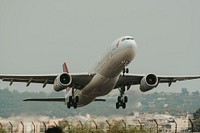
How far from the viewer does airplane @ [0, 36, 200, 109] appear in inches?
1880

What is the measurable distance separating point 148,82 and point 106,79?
5.63m

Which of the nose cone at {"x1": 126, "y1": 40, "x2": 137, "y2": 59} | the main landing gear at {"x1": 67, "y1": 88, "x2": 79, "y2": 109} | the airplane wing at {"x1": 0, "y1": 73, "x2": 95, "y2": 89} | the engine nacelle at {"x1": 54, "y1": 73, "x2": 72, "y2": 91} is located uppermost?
the nose cone at {"x1": 126, "y1": 40, "x2": 137, "y2": 59}

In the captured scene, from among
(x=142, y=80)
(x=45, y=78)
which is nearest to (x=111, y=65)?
(x=142, y=80)

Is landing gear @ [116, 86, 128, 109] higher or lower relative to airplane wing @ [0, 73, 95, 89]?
lower

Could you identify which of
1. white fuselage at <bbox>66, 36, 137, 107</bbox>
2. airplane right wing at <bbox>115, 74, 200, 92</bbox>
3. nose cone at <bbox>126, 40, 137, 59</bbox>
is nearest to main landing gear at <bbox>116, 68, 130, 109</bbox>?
airplane right wing at <bbox>115, 74, 200, 92</bbox>

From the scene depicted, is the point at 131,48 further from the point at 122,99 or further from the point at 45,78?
the point at 45,78

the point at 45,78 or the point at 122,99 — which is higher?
the point at 45,78

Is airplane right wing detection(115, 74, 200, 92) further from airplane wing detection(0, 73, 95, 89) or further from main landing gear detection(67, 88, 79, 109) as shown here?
main landing gear detection(67, 88, 79, 109)

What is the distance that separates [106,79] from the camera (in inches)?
1939

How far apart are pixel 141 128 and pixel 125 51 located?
9.42 meters

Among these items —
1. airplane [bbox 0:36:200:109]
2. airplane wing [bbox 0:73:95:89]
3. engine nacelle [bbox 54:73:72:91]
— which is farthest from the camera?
airplane wing [bbox 0:73:95:89]

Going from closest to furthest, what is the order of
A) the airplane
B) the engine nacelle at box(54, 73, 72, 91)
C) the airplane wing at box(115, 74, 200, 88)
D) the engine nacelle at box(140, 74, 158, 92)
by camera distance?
the airplane, the engine nacelle at box(54, 73, 72, 91), the engine nacelle at box(140, 74, 158, 92), the airplane wing at box(115, 74, 200, 88)

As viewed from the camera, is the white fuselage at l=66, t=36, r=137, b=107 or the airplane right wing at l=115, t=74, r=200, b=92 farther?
the airplane right wing at l=115, t=74, r=200, b=92

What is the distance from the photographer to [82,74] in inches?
2108
